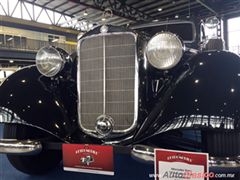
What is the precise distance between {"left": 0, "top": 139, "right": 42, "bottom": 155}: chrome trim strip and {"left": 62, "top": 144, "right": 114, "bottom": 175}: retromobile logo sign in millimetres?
200

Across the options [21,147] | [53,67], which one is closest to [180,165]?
[21,147]

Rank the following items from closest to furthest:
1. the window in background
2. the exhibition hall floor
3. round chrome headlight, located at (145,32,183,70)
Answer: round chrome headlight, located at (145,32,183,70), the exhibition hall floor, the window in background

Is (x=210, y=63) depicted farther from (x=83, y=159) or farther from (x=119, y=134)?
(x=83, y=159)

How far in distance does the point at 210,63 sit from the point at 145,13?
1527 centimetres

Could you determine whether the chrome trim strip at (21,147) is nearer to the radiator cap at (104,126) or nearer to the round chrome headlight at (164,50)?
the radiator cap at (104,126)

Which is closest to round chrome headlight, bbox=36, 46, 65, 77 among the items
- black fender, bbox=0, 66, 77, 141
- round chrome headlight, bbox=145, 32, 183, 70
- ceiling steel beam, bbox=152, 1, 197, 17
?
black fender, bbox=0, 66, 77, 141

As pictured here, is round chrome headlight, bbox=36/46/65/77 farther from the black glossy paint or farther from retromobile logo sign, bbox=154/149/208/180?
retromobile logo sign, bbox=154/149/208/180

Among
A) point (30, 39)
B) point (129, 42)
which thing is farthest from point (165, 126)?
point (30, 39)

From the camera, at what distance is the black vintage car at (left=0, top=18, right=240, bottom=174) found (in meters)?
1.50

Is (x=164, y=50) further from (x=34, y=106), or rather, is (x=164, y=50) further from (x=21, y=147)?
(x=21, y=147)

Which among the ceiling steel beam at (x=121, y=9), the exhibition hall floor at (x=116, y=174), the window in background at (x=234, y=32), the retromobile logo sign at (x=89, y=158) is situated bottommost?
the exhibition hall floor at (x=116, y=174)

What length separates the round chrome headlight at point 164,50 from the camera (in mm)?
1617

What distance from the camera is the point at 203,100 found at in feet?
4.95

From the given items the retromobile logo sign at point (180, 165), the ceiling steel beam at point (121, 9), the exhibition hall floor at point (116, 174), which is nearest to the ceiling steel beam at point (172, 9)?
the ceiling steel beam at point (121, 9)
